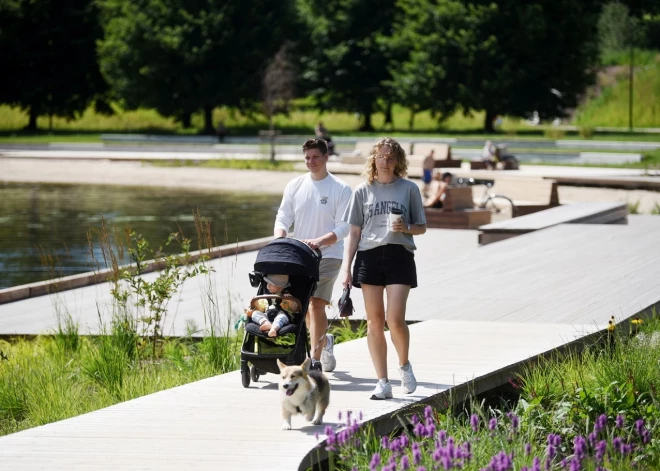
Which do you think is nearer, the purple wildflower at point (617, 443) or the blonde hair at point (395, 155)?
the purple wildflower at point (617, 443)

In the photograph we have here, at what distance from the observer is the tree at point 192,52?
6538 centimetres

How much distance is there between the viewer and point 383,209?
7707mm

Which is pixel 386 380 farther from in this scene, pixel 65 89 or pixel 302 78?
pixel 65 89

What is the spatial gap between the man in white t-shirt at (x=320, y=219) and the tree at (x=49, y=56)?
62.3m

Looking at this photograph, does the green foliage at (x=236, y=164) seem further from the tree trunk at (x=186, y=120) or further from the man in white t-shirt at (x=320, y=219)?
the man in white t-shirt at (x=320, y=219)

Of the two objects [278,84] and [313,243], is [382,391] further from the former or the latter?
[278,84]

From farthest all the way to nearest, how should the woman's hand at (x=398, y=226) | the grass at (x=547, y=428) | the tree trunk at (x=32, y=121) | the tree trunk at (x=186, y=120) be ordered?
the tree trunk at (x=32, y=121)
the tree trunk at (x=186, y=120)
the woman's hand at (x=398, y=226)
the grass at (x=547, y=428)

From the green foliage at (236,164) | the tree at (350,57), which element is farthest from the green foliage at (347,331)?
the tree at (350,57)

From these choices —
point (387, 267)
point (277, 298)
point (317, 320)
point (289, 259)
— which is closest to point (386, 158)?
point (387, 267)

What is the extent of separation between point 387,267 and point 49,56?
66.6 metres

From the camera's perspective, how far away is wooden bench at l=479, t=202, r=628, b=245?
18.3 meters

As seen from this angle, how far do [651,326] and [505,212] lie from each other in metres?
14.8

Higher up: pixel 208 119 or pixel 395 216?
pixel 395 216

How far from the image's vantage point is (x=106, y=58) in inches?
2648
